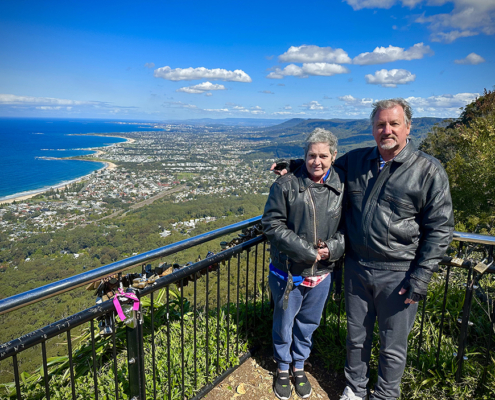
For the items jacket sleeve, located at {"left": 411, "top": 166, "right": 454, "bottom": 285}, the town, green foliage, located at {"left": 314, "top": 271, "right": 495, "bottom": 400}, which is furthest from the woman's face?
the town

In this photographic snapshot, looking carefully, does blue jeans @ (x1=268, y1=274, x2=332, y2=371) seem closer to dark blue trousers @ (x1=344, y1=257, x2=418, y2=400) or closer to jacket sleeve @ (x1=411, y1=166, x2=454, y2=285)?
dark blue trousers @ (x1=344, y1=257, x2=418, y2=400)

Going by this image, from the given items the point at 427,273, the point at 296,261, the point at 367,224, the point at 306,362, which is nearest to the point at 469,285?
the point at 427,273

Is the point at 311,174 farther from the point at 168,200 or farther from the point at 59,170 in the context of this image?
the point at 59,170

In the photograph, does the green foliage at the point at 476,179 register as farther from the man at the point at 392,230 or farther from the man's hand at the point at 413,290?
the man's hand at the point at 413,290

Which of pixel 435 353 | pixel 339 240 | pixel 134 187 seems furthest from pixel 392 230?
pixel 134 187

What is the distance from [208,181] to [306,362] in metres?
64.3

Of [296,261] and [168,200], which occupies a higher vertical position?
[296,261]

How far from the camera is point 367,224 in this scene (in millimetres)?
2043

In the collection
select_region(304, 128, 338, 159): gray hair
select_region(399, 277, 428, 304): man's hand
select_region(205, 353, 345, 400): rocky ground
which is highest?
select_region(304, 128, 338, 159): gray hair

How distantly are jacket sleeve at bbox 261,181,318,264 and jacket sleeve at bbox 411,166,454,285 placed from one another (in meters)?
0.63

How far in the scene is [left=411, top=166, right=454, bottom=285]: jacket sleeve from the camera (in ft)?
6.17

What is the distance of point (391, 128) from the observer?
201 centimetres

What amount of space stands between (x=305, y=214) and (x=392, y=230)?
1.74 feet

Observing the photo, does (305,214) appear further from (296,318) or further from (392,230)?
(296,318)
